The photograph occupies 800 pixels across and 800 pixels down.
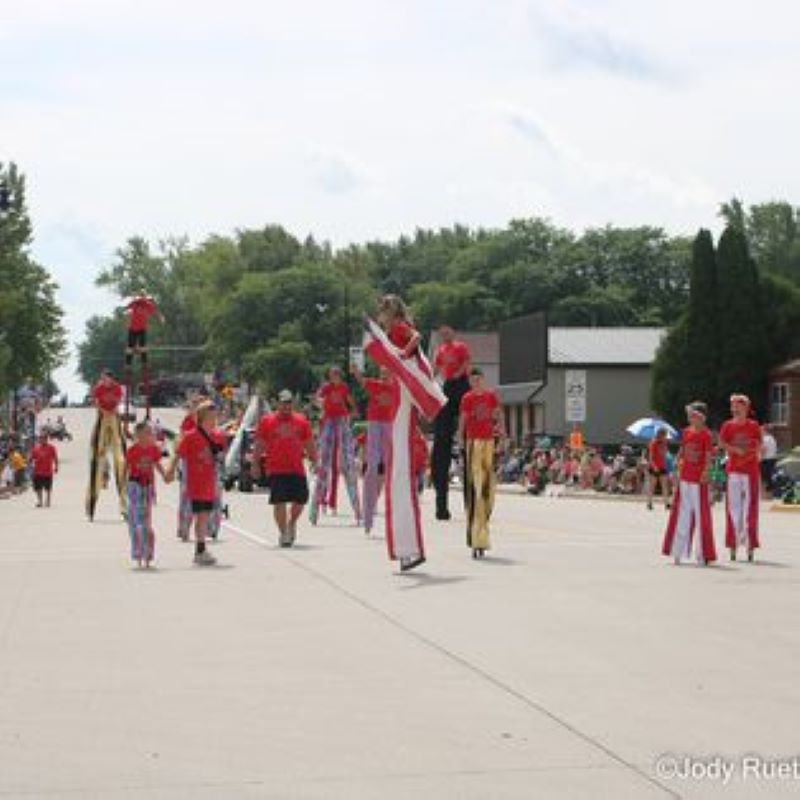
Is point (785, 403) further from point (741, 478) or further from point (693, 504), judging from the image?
point (693, 504)

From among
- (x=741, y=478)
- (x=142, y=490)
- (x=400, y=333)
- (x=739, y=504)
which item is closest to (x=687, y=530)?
(x=739, y=504)

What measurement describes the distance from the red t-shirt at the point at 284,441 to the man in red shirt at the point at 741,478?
435 centimetres

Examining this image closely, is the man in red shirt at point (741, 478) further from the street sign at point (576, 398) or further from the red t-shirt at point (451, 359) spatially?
the street sign at point (576, 398)

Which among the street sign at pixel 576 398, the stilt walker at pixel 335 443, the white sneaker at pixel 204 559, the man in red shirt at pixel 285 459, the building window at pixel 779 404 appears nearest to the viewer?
the white sneaker at pixel 204 559

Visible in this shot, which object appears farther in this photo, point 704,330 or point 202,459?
point 704,330

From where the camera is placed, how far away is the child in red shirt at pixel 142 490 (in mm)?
16625

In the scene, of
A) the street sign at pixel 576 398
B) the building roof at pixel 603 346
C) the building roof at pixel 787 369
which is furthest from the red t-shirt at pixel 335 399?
the building roof at pixel 603 346

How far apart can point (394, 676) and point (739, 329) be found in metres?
62.5

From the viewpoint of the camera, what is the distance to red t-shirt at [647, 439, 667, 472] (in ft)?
111

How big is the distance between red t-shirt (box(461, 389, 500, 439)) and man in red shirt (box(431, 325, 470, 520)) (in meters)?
1.68

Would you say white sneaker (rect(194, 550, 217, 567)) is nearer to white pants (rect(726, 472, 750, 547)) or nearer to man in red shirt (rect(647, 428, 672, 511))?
white pants (rect(726, 472, 750, 547))

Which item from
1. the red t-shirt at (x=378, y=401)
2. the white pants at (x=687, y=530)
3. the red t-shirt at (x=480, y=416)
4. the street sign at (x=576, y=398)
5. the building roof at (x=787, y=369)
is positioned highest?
the building roof at (x=787, y=369)

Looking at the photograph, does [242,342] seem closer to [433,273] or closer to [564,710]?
[433,273]

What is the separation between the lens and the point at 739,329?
231 feet
